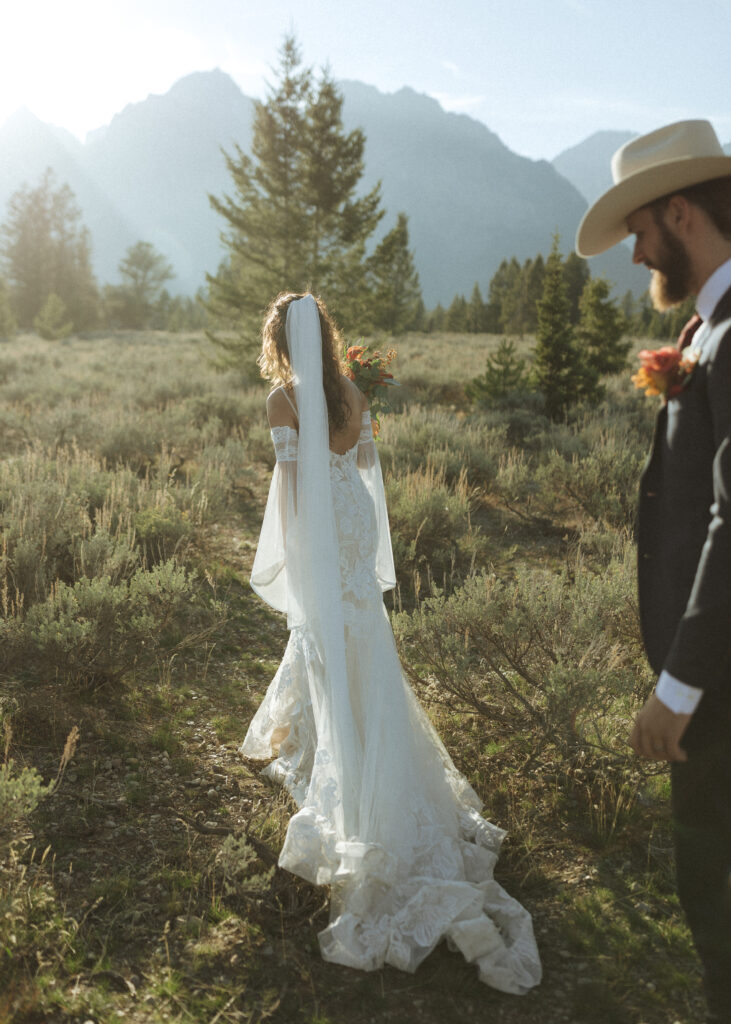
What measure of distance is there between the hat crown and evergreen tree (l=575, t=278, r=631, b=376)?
20.6 meters

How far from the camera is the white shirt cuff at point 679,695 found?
1496 mm

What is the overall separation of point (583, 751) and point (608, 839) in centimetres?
53

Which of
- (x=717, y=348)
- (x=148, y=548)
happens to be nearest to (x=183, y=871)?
(x=717, y=348)

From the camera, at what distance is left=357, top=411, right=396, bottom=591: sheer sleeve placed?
3.50 m

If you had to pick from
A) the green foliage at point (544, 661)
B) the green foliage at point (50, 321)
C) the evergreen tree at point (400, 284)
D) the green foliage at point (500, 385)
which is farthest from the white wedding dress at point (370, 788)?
the green foliage at point (50, 321)

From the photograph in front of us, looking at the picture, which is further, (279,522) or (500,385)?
(500,385)

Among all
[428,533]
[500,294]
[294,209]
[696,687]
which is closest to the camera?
[696,687]

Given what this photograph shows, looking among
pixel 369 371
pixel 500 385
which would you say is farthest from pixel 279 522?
pixel 500 385

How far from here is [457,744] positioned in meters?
3.74

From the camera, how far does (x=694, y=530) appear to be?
63.7 inches

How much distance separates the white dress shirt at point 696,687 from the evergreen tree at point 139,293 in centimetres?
5045

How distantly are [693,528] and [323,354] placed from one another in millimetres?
2067

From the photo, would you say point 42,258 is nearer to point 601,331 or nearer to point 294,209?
point 294,209

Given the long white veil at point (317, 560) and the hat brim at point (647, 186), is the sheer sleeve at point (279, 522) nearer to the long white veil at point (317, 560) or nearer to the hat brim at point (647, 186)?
the long white veil at point (317, 560)
